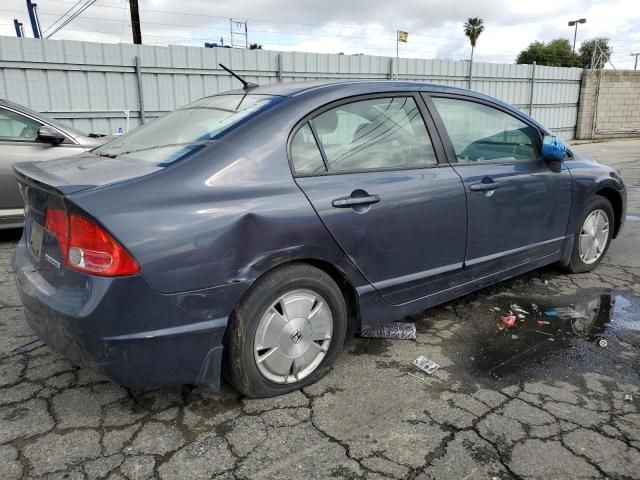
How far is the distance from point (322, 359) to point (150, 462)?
3.17ft

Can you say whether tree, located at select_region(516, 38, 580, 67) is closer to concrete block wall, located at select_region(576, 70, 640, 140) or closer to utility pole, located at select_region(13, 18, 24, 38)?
concrete block wall, located at select_region(576, 70, 640, 140)

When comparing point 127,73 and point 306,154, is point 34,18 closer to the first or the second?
point 127,73

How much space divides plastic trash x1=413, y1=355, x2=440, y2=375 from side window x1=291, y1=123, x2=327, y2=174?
48.9 inches

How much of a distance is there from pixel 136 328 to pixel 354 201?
3.95ft

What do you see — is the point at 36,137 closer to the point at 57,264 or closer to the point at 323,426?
the point at 57,264

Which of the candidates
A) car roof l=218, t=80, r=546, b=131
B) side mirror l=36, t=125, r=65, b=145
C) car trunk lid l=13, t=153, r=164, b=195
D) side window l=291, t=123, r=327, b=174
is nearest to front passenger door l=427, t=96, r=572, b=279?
car roof l=218, t=80, r=546, b=131

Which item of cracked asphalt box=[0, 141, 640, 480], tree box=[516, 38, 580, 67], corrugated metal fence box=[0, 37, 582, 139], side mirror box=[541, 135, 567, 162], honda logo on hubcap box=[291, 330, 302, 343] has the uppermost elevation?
tree box=[516, 38, 580, 67]

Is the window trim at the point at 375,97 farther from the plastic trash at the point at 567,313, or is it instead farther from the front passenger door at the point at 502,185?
the plastic trash at the point at 567,313

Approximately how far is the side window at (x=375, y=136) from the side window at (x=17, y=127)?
4.11m

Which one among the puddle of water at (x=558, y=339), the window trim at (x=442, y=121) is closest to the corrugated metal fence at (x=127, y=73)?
the window trim at (x=442, y=121)

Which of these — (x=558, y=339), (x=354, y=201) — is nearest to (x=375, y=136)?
(x=354, y=201)

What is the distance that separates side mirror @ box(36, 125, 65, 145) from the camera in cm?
533

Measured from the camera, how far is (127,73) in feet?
32.6

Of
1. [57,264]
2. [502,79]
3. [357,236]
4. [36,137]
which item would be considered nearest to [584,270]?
[357,236]
